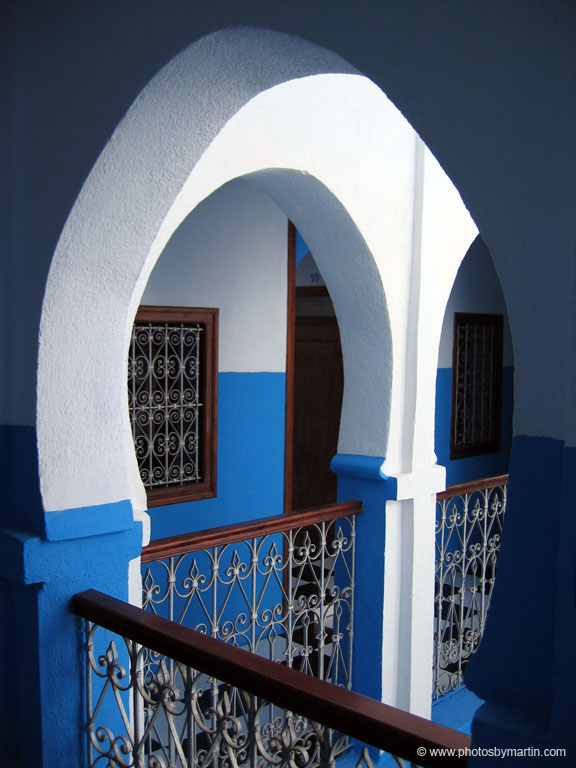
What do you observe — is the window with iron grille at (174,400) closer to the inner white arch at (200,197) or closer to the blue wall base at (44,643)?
the inner white arch at (200,197)

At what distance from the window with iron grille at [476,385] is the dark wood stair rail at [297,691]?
21.3 ft

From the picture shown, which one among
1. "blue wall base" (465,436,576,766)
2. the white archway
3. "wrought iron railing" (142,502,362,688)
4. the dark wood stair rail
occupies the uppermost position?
the white archway

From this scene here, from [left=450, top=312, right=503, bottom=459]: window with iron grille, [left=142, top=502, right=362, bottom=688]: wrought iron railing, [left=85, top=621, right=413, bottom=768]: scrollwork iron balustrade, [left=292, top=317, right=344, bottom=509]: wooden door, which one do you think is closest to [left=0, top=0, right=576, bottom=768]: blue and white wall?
[left=85, top=621, right=413, bottom=768]: scrollwork iron balustrade

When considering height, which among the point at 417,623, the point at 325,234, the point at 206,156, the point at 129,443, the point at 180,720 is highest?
the point at 206,156

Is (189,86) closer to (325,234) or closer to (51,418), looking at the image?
(51,418)

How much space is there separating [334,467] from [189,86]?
2.82m

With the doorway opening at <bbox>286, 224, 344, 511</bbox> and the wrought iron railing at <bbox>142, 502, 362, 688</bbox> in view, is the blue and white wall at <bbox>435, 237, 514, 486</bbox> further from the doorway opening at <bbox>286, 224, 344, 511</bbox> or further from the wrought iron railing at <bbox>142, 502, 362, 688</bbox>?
the wrought iron railing at <bbox>142, 502, 362, 688</bbox>

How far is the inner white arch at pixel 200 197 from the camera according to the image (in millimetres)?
2311

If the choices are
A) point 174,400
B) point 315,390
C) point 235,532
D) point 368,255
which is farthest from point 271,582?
point 368,255

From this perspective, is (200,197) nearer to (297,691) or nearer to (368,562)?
(368,562)

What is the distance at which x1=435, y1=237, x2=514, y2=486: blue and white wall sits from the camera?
8312 mm

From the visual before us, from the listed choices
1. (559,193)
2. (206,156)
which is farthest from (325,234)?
(559,193)

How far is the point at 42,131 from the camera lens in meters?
2.57

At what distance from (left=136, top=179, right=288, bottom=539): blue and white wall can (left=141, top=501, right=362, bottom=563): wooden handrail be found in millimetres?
1657
